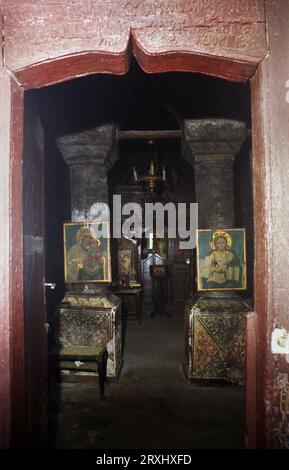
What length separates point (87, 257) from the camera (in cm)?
519

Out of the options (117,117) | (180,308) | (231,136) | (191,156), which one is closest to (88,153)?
(117,117)

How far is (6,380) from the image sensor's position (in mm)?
1995

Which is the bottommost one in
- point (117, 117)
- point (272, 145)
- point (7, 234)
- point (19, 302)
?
point (19, 302)

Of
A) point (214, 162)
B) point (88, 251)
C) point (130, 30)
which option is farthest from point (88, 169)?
point (130, 30)

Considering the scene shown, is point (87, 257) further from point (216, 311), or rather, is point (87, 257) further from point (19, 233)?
point (19, 233)

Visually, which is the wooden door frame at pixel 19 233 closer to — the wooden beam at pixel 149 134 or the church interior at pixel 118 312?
the church interior at pixel 118 312

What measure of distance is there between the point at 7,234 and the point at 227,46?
5.66ft

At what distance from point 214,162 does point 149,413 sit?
3.61 metres

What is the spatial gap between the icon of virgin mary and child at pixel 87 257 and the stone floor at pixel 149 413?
1636mm

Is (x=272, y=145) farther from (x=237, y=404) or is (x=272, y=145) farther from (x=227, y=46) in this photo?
(x=237, y=404)

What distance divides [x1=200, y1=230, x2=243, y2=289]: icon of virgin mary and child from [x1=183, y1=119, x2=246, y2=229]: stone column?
0.84 feet

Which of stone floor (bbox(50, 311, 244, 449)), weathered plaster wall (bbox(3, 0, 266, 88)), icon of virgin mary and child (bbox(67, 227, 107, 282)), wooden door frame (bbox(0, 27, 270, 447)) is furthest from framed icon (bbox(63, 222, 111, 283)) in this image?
weathered plaster wall (bbox(3, 0, 266, 88))

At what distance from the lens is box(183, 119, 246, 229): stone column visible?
4980 millimetres

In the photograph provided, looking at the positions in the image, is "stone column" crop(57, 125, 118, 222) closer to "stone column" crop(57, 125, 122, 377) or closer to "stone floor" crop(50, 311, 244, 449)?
"stone column" crop(57, 125, 122, 377)
